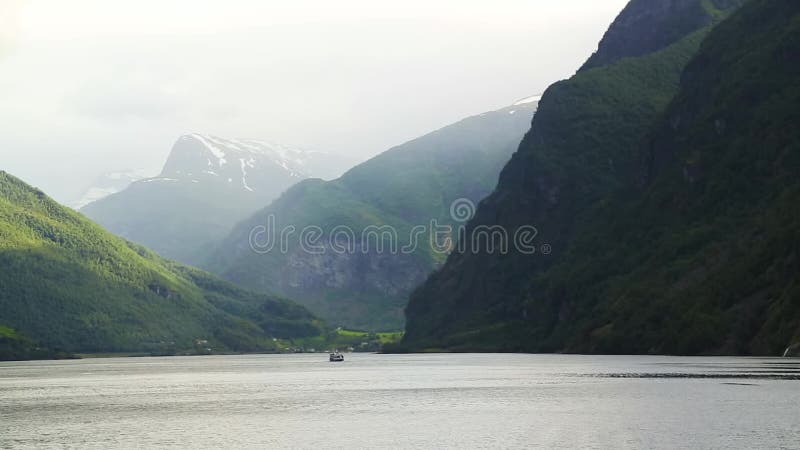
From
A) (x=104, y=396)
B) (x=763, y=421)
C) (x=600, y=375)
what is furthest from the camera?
(x=600, y=375)

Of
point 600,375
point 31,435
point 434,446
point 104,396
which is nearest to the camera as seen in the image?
point 434,446

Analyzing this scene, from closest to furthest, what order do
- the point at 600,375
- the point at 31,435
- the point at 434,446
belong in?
the point at 434,446 → the point at 31,435 → the point at 600,375

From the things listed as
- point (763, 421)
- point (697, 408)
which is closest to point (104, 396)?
point (697, 408)

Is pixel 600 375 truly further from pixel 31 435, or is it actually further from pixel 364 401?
pixel 31 435

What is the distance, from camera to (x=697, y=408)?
380 ft

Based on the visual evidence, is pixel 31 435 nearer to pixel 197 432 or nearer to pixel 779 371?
pixel 197 432

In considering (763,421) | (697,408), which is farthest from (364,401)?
(763,421)

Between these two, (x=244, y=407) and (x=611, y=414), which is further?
(x=244, y=407)

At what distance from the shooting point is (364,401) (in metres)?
148

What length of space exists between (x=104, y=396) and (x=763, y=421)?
363 ft

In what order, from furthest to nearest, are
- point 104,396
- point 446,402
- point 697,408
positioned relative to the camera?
point 104,396
point 446,402
point 697,408

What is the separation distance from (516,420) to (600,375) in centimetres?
8934

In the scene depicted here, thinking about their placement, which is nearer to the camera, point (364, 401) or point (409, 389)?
point (364, 401)

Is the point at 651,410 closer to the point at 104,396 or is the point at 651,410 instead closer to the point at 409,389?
the point at 409,389
